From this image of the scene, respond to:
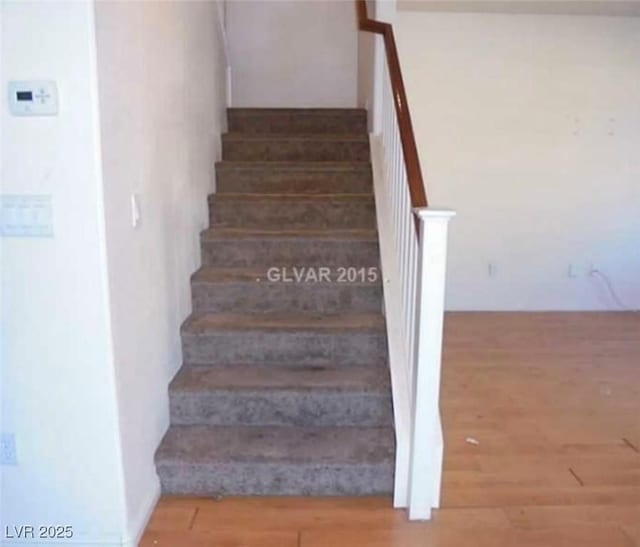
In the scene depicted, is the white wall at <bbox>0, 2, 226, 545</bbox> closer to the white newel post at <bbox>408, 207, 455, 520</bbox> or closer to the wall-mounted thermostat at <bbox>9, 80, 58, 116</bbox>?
the wall-mounted thermostat at <bbox>9, 80, 58, 116</bbox>

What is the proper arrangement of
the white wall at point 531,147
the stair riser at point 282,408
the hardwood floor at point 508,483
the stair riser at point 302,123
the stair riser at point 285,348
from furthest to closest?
the white wall at point 531,147 < the stair riser at point 302,123 < the stair riser at point 285,348 < the stair riser at point 282,408 < the hardwood floor at point 508,483

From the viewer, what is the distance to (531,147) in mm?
4910

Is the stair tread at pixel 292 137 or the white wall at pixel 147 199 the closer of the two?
the white wall at pixel 147 199

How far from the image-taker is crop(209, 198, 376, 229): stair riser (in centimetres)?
336

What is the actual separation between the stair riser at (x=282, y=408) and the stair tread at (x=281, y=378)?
0.08 feet

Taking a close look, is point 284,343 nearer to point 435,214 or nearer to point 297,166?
point 435,214

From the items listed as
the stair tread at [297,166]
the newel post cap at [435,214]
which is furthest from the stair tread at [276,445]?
the stair tread at [297,166]

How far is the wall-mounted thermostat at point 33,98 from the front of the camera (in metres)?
1.67

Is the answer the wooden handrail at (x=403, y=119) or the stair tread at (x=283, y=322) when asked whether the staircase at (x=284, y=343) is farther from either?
the wooden handrail at (x=403, y=119)

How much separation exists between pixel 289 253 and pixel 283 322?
0.49 m

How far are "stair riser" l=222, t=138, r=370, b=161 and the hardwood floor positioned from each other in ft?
5.11

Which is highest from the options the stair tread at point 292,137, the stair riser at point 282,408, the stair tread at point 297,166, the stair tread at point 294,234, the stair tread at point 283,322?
the stair tread at point 292,137

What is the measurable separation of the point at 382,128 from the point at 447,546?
94.0 inches

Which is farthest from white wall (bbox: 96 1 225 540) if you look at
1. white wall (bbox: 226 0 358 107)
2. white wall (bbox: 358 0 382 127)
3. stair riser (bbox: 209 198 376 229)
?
white wall (bbox: 226 0 358 107)
